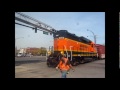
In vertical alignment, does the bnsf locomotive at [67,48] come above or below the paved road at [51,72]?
above

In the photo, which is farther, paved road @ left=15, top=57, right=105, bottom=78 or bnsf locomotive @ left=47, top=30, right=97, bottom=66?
bnsf locomotive @ left=47, top=30, right=97, bottom=66

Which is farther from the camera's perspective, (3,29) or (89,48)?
(89,48)

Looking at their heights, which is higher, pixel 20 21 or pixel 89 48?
pixel 20 21

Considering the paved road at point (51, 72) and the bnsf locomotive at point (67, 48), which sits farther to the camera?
the bnsf locomotive at point (67, 48)

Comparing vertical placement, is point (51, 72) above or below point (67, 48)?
below

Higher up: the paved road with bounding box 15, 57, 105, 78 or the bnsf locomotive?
the bnsf locomotive

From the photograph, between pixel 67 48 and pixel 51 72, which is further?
Result: pixel 67 48
